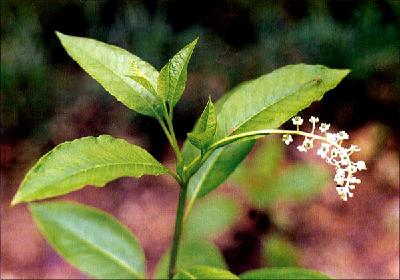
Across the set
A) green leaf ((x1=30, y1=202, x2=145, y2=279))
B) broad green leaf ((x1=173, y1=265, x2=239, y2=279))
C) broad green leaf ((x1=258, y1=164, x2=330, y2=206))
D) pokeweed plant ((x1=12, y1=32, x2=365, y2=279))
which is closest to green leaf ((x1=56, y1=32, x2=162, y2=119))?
pokeweed plant ((x1=12, y1=32, x2=365, y2=279))

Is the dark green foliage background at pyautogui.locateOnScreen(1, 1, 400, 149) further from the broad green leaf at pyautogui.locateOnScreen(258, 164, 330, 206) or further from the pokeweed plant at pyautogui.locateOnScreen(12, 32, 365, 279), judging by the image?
the pokeweed plant at pyautogui.locateOnScreen(12, 32, 365, 279)

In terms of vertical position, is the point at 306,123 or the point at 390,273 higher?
the point at 306,123

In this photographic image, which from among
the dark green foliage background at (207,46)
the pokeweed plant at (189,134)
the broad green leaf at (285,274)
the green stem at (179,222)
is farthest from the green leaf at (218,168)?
the dark green foliage background at (207,46)

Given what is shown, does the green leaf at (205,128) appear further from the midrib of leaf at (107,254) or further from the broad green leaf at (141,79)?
the midrib of leaf at (107,254)

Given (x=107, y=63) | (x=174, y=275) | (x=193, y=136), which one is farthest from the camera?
(x=174, y=275)

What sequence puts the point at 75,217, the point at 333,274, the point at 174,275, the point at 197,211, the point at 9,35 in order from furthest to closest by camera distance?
the point at 9,35 → the point at 333,274 → the point at 197,211 → the point at 75,217 → the point at 174,275

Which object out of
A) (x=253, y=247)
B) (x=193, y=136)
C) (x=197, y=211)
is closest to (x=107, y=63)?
(x=193, y=136)

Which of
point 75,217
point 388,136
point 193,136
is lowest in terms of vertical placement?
point 388,136

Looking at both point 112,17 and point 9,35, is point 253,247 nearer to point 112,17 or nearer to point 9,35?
point 112,17
